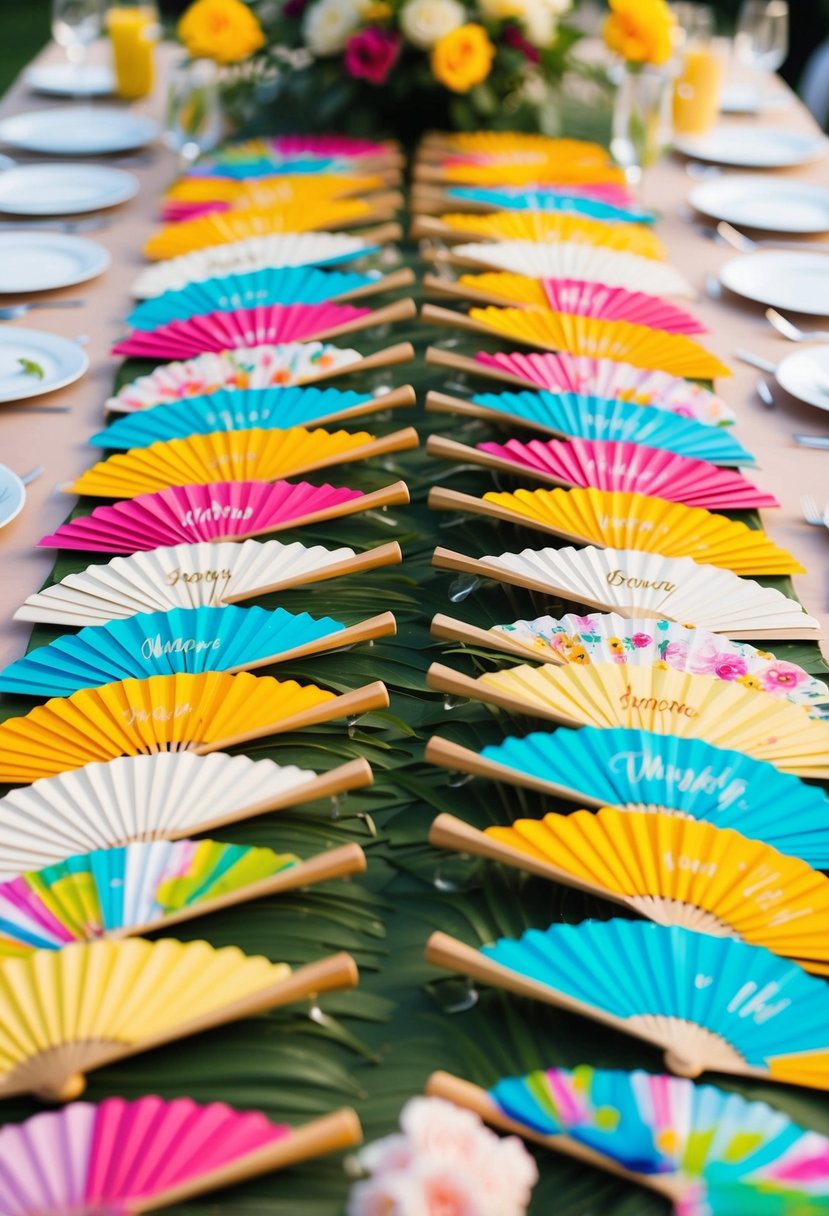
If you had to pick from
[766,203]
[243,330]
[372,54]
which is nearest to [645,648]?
[243,330]

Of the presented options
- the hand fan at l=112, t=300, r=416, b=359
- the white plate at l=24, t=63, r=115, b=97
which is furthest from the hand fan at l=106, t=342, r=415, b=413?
the white plate at l=24, t=63, r=115, b=97

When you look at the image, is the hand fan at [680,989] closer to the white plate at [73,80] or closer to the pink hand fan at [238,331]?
the pink hand fan at [238,331]

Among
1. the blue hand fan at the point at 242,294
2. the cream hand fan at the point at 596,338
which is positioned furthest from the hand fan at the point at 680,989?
the blue hand fan at the point at 242,294

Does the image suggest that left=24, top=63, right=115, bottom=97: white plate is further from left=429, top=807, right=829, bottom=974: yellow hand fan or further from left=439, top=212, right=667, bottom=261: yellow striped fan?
left=429, top=807, right=829, bottom=974: yellow hand fan

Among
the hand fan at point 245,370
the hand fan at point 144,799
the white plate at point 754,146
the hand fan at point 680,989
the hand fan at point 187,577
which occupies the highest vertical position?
the white plate at point 754,146

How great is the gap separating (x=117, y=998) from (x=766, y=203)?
1557mm

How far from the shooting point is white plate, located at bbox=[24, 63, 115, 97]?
2.22 meters

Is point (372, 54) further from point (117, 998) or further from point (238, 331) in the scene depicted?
point (117, 998)

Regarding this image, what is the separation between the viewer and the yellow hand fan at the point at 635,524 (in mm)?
1005

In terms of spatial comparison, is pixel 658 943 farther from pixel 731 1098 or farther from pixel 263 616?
pixel 263 616

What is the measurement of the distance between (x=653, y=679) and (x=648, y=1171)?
0.35 meters

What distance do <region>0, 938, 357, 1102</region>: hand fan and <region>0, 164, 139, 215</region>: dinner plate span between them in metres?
1.32

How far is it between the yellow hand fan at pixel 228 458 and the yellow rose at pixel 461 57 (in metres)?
0.91

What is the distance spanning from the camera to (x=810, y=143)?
2.07 metres
